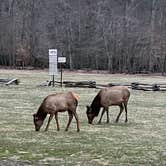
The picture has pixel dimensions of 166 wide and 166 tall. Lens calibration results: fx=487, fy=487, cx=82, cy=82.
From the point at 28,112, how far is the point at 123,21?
4479 cm

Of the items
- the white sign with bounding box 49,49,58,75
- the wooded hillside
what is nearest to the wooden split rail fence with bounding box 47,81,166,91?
the white sign with bounding box 49,49,58,75

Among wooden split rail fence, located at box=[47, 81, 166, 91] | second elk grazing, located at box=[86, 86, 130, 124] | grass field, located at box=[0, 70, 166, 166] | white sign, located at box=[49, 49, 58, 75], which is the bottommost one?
wooden split rail fence, located at box=[47, 81, 166, 91]

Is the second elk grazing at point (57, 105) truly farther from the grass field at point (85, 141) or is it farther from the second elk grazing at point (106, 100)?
the second elk grazing at point (106, 100)

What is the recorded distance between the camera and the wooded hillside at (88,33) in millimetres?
59406

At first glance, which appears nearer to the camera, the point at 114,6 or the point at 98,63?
the point at 98,63

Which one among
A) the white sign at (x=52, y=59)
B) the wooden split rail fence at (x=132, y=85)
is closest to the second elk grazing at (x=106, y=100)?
the wooden split rail fence at (x=132, y=85)

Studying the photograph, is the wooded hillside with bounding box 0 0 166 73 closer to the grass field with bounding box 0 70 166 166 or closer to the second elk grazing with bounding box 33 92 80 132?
the grass field with bounding box 0 70 166 166

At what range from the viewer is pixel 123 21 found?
61.9 metres

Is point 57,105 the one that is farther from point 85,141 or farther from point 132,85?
point 132,85

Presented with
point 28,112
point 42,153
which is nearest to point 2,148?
point 42,153

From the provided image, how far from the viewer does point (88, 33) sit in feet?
207

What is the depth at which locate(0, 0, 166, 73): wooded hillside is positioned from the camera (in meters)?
59.4

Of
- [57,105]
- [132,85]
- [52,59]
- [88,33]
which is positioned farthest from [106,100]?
[88,33]

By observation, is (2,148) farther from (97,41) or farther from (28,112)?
(97,41)
